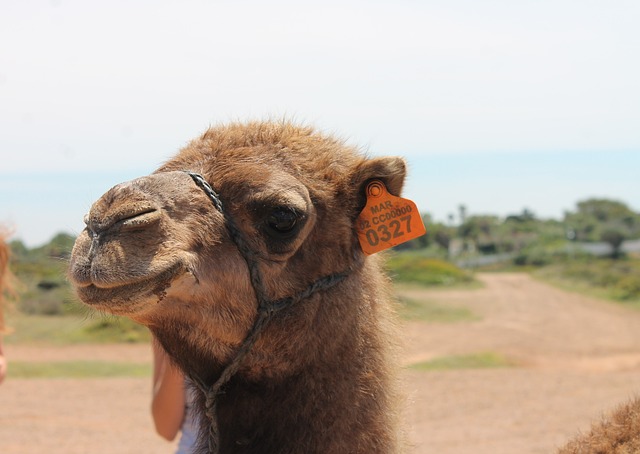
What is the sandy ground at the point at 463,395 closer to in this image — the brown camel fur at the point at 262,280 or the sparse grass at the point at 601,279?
the brown camel fur at the point at 262,280

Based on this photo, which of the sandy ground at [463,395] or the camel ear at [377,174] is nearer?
the camel ear at [377,174]

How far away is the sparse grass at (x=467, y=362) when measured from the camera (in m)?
17.2

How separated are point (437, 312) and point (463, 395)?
12734 mm

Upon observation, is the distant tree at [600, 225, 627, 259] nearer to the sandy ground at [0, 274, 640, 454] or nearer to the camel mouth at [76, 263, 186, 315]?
the sandy ground at [0, 274, 640, 454]

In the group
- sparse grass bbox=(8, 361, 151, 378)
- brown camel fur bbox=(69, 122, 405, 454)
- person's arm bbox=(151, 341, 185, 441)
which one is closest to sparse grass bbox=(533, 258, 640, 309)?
sparse grass bbox=(8, 361, 151, 378)

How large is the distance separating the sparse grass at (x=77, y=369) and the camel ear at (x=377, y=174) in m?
14.1

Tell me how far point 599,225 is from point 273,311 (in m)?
76.6

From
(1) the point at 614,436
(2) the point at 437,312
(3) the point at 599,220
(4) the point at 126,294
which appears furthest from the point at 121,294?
(3) the point at 599,220

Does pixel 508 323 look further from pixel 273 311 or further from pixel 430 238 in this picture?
pixel 430 238

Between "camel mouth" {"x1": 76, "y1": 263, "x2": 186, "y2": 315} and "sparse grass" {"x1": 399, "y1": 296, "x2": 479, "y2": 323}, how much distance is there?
2182 cm

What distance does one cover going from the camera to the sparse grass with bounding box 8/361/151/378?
16.6m

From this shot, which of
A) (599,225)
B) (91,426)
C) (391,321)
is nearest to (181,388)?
(391,321)

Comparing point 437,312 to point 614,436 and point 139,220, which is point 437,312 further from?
point 139,220

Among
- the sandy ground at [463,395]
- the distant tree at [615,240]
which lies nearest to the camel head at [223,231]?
the sandy ground at [463,395]
